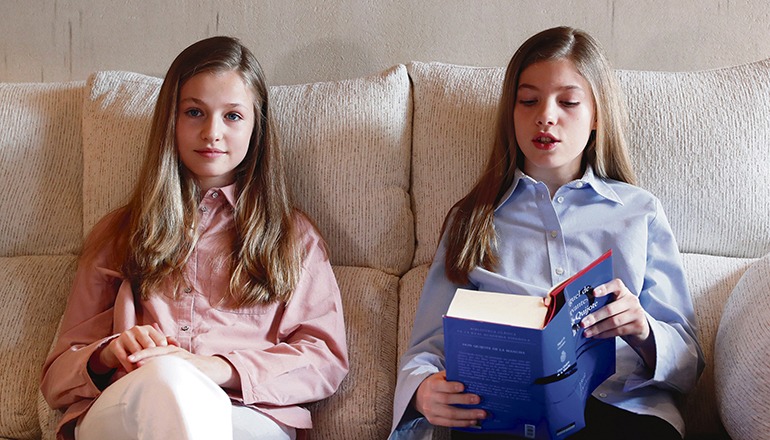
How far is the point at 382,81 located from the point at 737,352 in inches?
36.8

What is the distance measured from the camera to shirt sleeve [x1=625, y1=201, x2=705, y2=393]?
4.67 ft

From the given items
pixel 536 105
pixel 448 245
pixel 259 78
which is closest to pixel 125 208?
pixel 259 78

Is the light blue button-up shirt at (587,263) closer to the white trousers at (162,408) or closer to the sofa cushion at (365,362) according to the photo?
the sofa cushion at (365,362)

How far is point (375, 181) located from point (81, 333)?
0.67 metres

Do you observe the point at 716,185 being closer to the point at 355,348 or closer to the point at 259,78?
the point at 355,348

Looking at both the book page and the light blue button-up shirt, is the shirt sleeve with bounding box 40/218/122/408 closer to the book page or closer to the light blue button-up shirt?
the light blue button-up shirt

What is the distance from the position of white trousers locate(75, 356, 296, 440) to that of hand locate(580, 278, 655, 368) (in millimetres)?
570

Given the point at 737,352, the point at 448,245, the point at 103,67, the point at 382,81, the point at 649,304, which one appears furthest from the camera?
the point at 103,67

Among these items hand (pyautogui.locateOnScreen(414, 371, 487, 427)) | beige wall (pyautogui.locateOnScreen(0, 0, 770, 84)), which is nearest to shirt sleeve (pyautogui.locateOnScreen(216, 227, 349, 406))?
hand (pyautogui.locateOnScreen(414, 371, 487, 427))

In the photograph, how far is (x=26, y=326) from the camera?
1765 millimetres

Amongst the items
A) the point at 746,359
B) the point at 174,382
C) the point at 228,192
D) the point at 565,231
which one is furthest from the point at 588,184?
the point at 174,382

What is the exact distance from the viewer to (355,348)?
1700 mm

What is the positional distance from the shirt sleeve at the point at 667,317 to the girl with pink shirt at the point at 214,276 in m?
0.58

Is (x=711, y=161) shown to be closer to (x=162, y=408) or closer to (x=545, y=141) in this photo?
(x=545, y=141)
